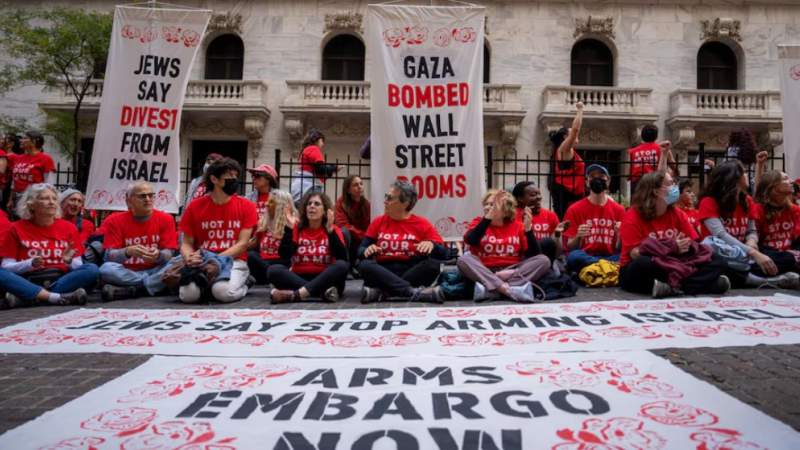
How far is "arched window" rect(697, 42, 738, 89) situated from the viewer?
53.5 ft

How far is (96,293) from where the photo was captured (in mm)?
5457

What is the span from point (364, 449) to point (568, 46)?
1665 centimetres

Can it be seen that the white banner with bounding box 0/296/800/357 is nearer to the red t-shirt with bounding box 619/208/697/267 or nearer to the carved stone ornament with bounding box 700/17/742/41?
the red t-shirt with bounding box 619/208/697/267

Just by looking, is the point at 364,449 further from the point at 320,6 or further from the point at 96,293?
the point at 320,6

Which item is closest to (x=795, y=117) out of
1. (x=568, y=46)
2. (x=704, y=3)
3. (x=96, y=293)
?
(x=96, y=293)

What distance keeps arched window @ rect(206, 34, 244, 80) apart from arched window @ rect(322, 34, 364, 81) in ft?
Result: 9.22

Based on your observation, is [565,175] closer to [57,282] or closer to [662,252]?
[662,252]

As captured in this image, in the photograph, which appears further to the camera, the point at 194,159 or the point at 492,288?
the point at 194,159

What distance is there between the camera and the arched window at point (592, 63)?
1642cm

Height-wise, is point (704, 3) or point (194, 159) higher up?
point (704, 3)

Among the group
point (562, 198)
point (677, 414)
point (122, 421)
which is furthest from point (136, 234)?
point (562, 198)

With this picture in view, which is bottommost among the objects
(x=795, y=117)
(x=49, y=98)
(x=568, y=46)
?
(x=795, y=117)

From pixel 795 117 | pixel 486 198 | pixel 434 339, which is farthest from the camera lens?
pixel 795 117

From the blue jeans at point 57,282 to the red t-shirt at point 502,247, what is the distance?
370 centimetres
